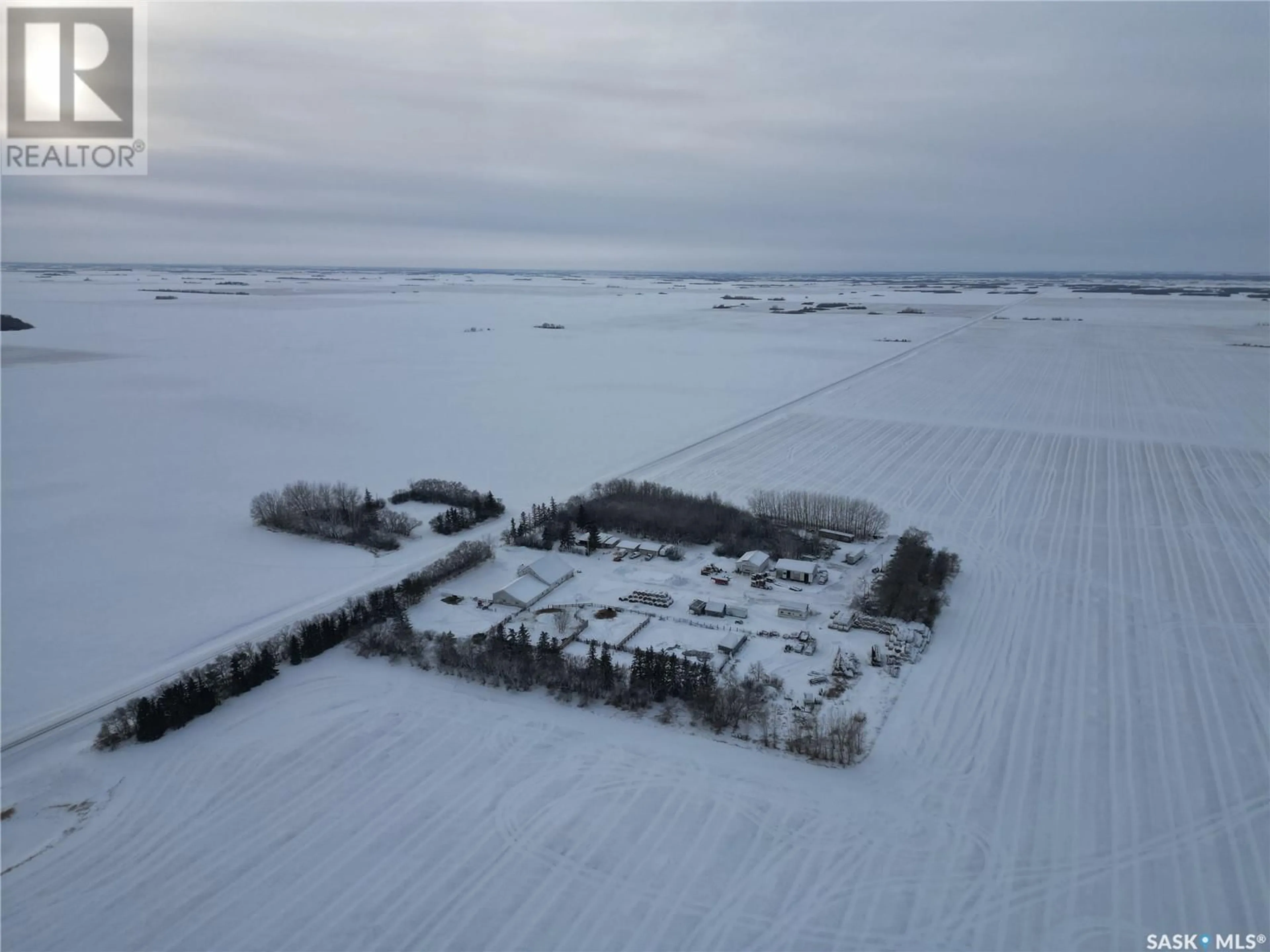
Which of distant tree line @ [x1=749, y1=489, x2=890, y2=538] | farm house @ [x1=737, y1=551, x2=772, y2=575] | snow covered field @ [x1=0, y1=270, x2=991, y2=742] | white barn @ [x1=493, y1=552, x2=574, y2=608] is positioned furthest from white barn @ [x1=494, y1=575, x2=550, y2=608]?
distant tree line @ [x1=749, y1=489, x2=890, y2=538]

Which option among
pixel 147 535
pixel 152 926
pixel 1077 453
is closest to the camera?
pixel 152 926

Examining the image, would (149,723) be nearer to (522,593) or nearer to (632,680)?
(522,593)

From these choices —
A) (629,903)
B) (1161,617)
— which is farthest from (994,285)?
(629,903)

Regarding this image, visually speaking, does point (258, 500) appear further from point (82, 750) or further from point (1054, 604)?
point (1054, 604)

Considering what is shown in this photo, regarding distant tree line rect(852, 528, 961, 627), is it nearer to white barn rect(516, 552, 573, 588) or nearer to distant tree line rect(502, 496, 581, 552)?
white barn rect(516, 552, 573, 588)

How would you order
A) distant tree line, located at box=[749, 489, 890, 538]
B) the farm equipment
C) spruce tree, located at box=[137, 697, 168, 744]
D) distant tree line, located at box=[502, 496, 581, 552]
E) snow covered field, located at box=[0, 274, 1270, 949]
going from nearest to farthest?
snow covered field, located at box=[0, 274, 1270, 949]
spruce tree, located at box=[137, 697, 168, 744]
the farm equipment
distant tree line, located at box=[502, 496, 581, 552]
distant tree line, located at box=[749, 489, 890, 538]

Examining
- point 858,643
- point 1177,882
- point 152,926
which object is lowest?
point 152,926
